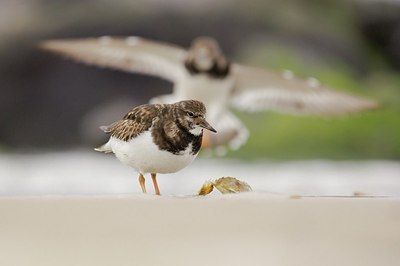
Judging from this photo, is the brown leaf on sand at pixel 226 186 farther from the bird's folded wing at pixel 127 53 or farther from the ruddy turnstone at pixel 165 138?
the bird's folded wing at pixel 127 53

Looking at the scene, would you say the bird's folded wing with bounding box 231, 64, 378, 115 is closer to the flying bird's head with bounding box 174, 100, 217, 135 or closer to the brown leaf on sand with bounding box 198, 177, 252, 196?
the brown leaf on sand with bounding box 198, 177, 252, 196

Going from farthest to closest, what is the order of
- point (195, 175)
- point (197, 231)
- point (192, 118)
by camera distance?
point (195, 175) < point (197, 231) < point (192, 118)

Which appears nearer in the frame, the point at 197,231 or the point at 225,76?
the point at 197,231

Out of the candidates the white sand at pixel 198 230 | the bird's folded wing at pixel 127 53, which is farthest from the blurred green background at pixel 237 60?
the white sand at pixel 198 230

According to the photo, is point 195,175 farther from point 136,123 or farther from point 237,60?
point 136,123

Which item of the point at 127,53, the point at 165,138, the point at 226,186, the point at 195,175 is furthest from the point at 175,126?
the point at 127,53

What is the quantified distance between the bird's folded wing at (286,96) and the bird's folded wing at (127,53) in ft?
0.58

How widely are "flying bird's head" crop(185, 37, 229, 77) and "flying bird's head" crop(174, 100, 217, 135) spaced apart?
0.70m

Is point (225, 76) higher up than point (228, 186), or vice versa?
point (225, 76)

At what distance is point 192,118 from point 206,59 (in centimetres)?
77

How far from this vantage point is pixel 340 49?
5.30 ft

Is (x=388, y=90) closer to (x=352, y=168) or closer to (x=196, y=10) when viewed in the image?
(x=352, y=168)

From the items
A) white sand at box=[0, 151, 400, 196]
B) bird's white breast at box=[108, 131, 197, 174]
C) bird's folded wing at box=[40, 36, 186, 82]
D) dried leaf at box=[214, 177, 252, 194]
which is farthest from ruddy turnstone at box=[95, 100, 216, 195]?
bird's folded wing at box=[40, 36, 186, 82]

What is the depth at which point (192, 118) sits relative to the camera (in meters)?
0.84
